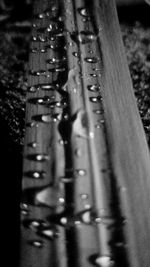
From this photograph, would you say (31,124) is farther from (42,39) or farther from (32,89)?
(42,39)

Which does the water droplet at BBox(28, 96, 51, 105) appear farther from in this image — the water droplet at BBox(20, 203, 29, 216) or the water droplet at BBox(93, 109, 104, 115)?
the water droplet at BBox(20, 203, 29, 216)

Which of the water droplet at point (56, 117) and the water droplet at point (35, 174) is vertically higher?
the water droplet at point (56, 117)

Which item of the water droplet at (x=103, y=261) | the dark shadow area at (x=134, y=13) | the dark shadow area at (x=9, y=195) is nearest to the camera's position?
the water droplet at (x=103, y=261)

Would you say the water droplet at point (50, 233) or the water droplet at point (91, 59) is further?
the water droplet at point (91, 59)

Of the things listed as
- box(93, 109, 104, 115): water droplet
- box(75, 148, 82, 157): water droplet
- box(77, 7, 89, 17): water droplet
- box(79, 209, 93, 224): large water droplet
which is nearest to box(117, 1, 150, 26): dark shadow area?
box(77, 7, 89, 17): water droplet

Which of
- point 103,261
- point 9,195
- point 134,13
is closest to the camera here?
point 103,261

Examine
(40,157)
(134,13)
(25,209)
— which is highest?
(134,13)

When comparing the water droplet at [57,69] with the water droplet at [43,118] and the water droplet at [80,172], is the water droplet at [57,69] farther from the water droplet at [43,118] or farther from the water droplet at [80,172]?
the water droplet at [80,172]

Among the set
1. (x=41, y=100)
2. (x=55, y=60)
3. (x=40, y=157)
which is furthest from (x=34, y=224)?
(x=55, y=60)

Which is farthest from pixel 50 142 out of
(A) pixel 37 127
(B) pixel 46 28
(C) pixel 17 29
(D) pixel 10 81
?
(C) pixel 17 29

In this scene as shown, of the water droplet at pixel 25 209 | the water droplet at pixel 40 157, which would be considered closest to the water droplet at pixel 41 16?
the water droplet at pixel 40 157

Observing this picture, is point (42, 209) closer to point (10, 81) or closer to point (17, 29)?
point (10, 81)
